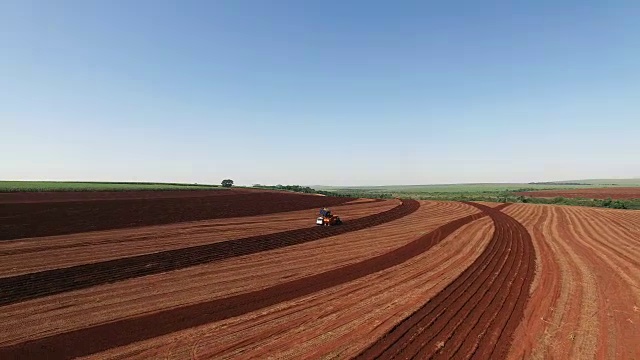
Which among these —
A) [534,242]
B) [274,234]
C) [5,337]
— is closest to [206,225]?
[274,234]

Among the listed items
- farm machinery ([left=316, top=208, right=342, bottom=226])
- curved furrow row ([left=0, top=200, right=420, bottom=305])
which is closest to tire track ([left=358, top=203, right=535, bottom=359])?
curved furrow row ([left=0, top=200, right=420, bottom=305])

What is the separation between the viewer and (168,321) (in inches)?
423

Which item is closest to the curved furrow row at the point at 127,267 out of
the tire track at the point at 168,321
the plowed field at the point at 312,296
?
the plowed field at the point at 312,296

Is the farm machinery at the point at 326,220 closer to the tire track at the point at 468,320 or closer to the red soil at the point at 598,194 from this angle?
the tire track at the point at 468,320

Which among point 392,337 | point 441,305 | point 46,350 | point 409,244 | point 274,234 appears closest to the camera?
point 46,350

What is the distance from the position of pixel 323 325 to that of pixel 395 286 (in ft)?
15.8

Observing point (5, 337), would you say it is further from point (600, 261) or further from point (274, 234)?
point (600, 261)

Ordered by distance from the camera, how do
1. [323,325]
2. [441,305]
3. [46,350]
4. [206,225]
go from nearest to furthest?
[46,350] → [323,325] → [441,305] → [206,225]

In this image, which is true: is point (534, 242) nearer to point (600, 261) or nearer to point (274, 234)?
point (600, 261)

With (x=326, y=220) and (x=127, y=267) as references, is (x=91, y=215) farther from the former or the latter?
(x=326, y=220)

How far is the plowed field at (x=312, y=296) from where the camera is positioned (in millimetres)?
9281

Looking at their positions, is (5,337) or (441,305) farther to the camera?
(441,305)

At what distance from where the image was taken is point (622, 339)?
984cm

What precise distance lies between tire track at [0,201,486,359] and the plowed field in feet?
0.16
